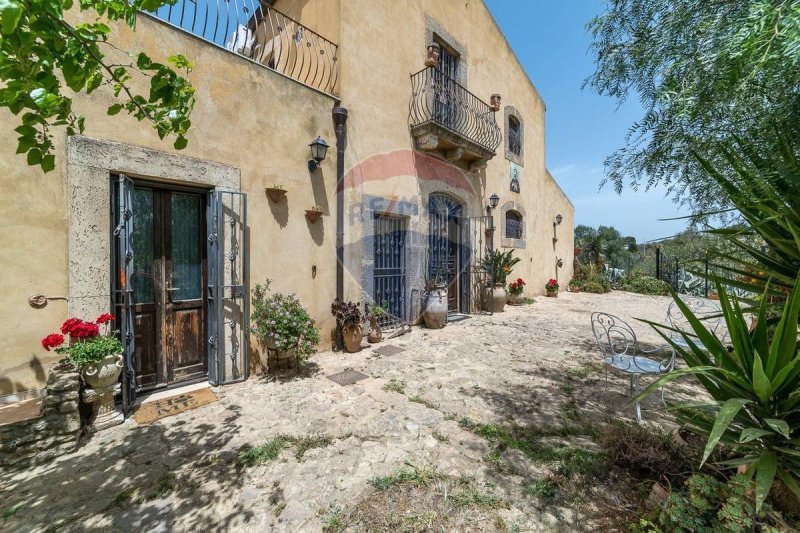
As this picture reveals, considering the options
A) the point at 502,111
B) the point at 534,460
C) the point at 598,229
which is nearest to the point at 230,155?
the point at 534,460

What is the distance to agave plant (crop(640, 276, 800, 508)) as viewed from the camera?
1436 mm

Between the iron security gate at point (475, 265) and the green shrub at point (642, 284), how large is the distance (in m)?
9.06

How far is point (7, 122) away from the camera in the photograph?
8.98 feet

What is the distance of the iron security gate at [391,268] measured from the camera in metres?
6.16

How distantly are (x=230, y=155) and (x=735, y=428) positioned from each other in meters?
5.19

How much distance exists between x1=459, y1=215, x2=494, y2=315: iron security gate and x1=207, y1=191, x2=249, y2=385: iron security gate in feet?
18.3

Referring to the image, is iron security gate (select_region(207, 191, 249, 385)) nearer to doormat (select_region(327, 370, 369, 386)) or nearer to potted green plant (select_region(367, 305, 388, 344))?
doormat (select_region(327, 370, 369, 386))

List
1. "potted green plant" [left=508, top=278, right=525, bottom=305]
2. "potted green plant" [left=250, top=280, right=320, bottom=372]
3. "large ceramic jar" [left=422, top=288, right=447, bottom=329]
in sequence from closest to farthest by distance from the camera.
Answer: "potted green plant" [left=250, top=280, right=320, bottom=372] → "large ceramic jar" [left=422, top=288, right=447, bottom=329] → "potted green plant" [left=508, top=278, right=525, bottom=305]

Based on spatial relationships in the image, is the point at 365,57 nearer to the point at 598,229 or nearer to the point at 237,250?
the point at 237,250

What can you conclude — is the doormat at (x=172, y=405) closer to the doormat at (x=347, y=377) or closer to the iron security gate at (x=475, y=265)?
the doormat at (x=347, y=377)

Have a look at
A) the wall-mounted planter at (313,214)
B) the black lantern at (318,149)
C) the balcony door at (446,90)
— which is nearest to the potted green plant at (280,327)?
the wall-mounted planter at (313,214)

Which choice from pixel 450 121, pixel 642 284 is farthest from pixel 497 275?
pixel 642 284

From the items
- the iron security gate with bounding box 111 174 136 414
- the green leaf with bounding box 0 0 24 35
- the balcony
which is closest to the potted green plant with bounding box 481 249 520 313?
the balcony

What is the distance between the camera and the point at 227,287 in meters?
3.96
